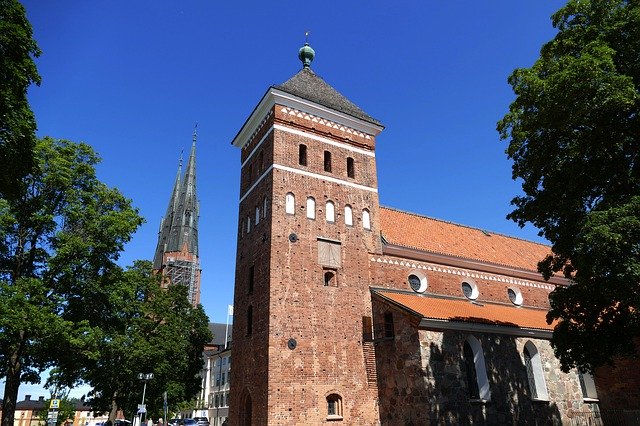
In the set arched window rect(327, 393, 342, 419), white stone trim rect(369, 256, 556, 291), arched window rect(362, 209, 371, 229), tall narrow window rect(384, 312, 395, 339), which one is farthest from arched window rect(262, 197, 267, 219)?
arched window rect(327, 393, 342, 419)

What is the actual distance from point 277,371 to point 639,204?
37.6 ft

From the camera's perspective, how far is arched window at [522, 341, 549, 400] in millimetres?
17266

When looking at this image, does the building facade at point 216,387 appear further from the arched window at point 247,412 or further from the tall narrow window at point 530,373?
the tall narrow window at point 530,373

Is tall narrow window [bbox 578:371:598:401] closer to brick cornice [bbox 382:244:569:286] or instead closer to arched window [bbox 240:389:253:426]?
brick cornice [bbox 382:244:569:286]

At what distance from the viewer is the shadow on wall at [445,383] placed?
1480 cm

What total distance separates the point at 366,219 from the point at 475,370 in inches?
292

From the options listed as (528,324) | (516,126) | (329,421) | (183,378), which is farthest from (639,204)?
(183,378)

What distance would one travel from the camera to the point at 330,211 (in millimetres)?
18875

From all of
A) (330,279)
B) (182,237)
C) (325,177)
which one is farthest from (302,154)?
(182,237)

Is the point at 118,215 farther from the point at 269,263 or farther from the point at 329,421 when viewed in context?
the point at 329,421

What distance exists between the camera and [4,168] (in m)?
8.99

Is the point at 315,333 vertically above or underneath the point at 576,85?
underneath

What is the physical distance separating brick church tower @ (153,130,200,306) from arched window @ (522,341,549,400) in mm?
48192

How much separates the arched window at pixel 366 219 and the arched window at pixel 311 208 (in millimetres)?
2466
